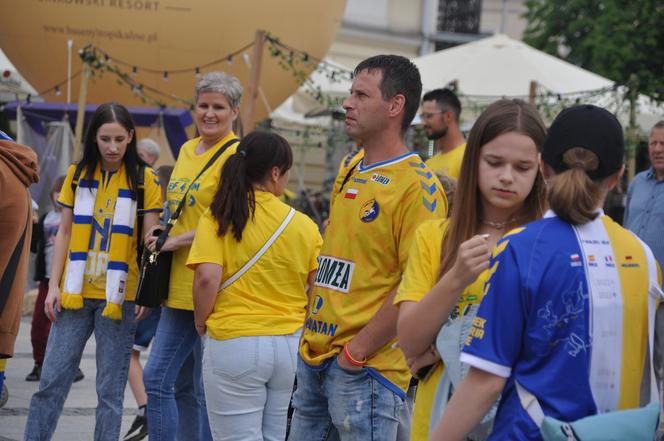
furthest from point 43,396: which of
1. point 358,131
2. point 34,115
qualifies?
point 34,115

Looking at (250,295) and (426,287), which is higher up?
(426,287)

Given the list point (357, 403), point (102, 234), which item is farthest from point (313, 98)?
point (357, 403)

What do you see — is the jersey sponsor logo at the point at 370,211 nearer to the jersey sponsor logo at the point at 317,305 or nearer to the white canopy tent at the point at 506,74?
the jersey sponsor logo at the point at 317,305

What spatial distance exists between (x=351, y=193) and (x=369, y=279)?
336mm

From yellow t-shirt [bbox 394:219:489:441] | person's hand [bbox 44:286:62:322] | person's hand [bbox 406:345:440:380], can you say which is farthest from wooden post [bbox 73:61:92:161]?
person's hand [bbox 406:345:440:380]

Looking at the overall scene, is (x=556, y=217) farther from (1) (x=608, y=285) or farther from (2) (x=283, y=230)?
A: (2) (x=283, y=230)

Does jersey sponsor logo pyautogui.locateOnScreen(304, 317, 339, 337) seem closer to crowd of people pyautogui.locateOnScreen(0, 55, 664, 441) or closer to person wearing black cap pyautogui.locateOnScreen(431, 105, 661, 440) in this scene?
crowd of people pyautogui.locateOnScreen(0, 55, 664, 441)

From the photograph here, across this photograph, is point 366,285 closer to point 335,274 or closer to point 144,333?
point 335,274

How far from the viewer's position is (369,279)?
13.5ft

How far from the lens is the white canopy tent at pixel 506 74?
49.6 ft

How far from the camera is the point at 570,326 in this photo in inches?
107

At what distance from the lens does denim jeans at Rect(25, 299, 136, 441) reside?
566 centimetres

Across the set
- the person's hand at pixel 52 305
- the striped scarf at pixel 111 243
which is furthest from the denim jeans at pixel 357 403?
the person's hand at pixel 52 305

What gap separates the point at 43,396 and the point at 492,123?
10.8 ft
